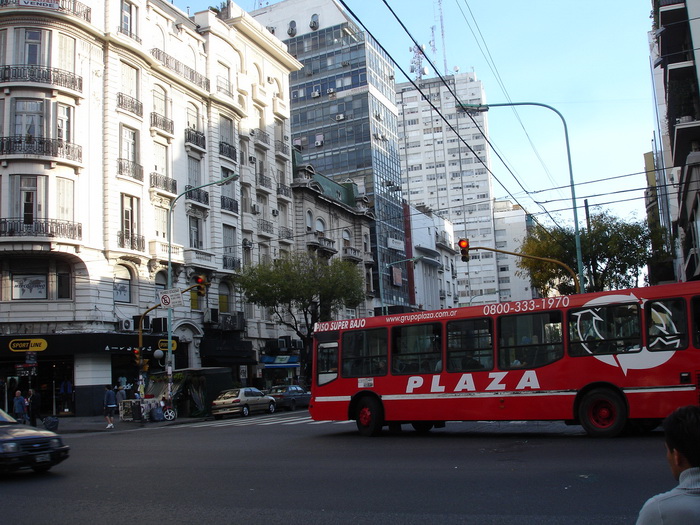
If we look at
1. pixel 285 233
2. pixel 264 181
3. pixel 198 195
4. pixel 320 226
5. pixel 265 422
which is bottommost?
pixel 265 422

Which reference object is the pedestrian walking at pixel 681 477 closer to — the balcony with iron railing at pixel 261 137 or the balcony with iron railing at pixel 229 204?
the balcony with iron railing at pixel 229 204

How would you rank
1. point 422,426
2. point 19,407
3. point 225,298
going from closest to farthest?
A: 1. point 422,426
2. point 19,407
3. point 225,298

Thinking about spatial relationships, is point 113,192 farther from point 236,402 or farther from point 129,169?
point 236,402

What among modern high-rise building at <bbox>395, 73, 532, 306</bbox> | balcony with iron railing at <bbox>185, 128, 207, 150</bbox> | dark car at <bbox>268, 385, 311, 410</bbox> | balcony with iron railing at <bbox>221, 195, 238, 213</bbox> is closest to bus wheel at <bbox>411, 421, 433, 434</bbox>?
dark car at <bbox>268, 385, 311, 410</bbox>

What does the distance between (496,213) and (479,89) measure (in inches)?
977

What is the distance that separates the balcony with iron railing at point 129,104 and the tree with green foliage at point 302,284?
1131cm

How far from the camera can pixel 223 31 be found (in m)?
47.6

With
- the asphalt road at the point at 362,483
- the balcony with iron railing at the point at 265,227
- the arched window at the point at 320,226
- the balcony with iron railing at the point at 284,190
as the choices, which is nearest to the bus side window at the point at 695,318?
the asphalt road at the point at 362,483

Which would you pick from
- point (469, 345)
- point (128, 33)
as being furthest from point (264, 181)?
point (469, 345)

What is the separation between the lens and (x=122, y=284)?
3703 centimetres

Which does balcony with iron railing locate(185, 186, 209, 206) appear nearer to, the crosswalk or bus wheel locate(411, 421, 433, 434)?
the crosswalk

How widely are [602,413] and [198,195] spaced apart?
32655 millimetres

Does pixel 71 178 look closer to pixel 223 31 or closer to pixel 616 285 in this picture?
pixel 223 31

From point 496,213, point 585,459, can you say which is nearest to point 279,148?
point 585,459
